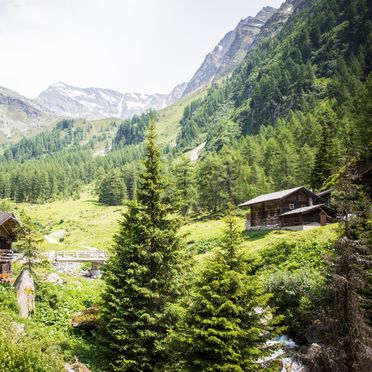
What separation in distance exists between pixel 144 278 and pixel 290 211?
39.2 meters

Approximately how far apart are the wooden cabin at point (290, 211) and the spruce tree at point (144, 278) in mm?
33040

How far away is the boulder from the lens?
24641 millimetres

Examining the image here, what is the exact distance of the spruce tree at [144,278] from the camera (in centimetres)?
2012

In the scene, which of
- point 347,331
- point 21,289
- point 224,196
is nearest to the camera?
point 347,331

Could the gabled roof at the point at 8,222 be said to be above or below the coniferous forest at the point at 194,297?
above

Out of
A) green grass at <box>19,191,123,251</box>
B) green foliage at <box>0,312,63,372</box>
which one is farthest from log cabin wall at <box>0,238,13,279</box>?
green grass at <box>19,191,123,251</box>

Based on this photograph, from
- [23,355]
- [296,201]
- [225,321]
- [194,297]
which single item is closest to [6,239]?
[23,355]

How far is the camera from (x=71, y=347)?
72.1 feet

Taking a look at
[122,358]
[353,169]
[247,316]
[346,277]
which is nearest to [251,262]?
[247,316]

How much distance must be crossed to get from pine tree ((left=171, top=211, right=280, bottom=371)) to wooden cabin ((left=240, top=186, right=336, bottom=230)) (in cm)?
3775

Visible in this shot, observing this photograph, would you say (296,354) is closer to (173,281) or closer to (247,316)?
(247,316)

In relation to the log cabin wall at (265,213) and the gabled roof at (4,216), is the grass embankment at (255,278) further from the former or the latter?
the gabled roof at (4,216)

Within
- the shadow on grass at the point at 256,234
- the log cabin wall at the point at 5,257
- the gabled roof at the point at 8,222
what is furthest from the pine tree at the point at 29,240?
the shadow on grass at the point at 256,234

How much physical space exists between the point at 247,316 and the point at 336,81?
130518 millimetres
